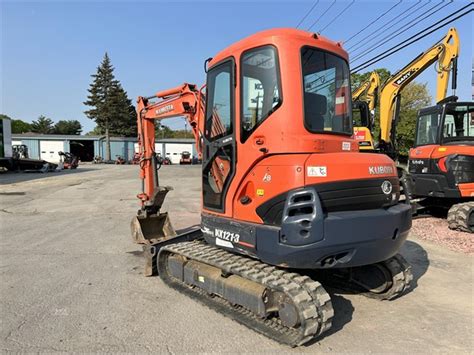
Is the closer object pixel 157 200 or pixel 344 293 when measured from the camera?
pixel 344 293

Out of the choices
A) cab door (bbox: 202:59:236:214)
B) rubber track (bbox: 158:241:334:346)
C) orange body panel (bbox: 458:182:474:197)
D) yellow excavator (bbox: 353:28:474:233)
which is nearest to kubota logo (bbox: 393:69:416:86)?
yellow excavator (bbox: 353:28:474:233)

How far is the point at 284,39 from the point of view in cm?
399

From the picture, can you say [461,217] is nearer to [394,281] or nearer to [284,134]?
[394,281]

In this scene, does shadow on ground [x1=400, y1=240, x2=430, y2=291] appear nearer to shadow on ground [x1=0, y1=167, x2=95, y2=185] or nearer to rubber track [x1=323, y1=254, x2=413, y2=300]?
rubber track [x1=323, y1=254, x2=413, y2=300]

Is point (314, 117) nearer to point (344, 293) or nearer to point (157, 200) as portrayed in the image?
point (344, 293)

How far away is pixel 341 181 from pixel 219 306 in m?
2.00

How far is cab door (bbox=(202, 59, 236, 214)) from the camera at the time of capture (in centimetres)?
444

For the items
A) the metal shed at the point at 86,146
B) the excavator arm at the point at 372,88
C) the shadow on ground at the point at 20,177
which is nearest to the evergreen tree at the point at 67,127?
the metal shed at the point at 86,146

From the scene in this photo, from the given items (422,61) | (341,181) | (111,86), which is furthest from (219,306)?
(111,86)

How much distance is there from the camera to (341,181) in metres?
3.78

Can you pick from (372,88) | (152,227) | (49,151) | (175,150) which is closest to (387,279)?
(152,227)

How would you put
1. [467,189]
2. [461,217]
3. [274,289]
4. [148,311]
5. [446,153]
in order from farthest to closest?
[446,153]
[467,189]
[461,217]
[148,311]
[274,289]

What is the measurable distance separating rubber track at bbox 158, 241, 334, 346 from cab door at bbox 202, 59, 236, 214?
587 millimetres

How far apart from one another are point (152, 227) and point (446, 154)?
6862 mm
